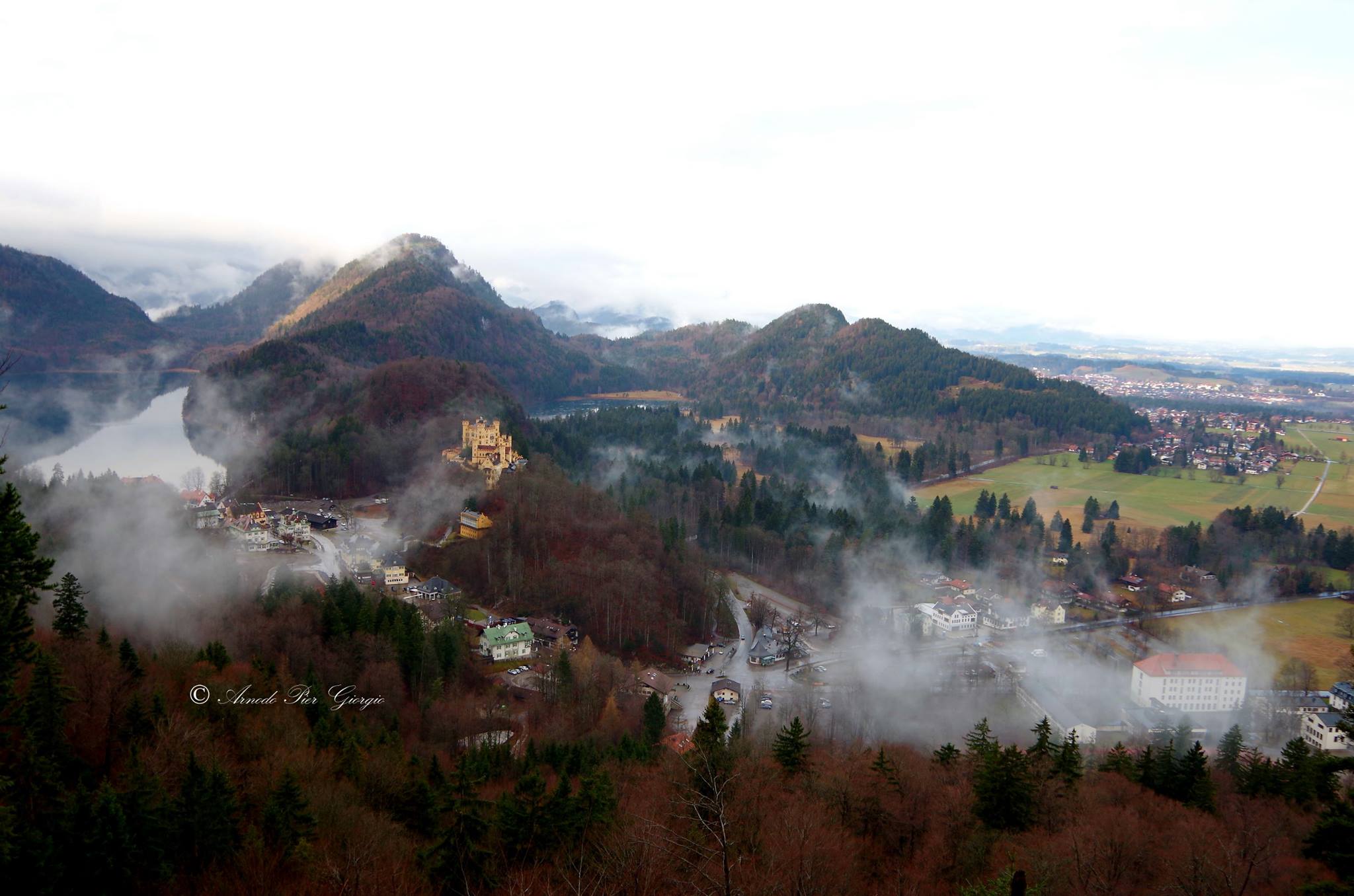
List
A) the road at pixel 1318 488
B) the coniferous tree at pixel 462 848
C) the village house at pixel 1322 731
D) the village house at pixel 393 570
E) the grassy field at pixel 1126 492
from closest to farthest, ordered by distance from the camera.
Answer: the coniferous tree at pixel 462 848
the village house at pixel 1322 731
the village house at pixel 393 570
the road at pixel 1318 488
the grassy field at pixel 1126 492

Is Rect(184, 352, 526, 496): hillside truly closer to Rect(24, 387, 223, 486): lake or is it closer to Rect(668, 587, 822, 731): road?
Rect(24, 387, 223, 486): lake

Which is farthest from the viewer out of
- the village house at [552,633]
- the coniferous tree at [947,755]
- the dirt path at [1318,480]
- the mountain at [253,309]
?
the mountain at [253,309]

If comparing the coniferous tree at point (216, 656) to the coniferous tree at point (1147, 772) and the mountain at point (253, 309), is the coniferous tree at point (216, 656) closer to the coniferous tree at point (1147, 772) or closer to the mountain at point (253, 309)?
the coniferous tree at point (1147, 772)

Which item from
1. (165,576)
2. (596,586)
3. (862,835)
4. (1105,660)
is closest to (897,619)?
(1105,660)

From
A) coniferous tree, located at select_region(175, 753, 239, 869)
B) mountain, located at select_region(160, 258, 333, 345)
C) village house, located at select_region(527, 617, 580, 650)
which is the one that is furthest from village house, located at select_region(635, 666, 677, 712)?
mountain, located at select_region(160, 258, 333, 345)

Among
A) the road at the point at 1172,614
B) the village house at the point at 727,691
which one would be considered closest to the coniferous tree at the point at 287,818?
the village house at the point at 727,691

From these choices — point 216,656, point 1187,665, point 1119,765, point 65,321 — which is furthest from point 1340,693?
point 65,321

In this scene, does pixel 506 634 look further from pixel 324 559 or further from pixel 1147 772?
pixel 1147 772
